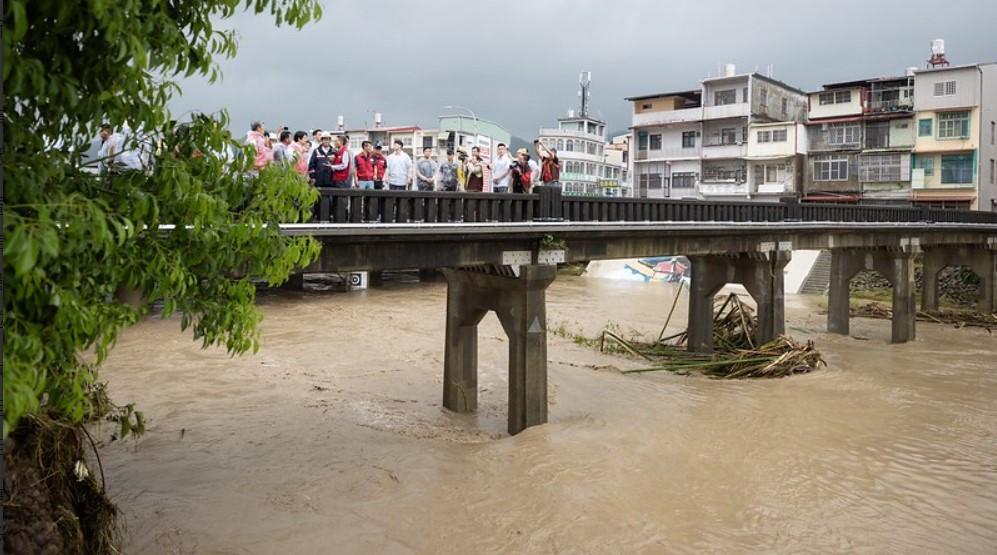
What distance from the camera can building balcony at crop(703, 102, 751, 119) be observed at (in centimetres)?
4920

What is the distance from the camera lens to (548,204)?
522 inches

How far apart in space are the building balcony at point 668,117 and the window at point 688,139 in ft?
3.29

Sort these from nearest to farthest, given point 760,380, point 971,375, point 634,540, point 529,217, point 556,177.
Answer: point 634,540 < point 529,217 < point 556,177 < point 760,380 < point 971,375

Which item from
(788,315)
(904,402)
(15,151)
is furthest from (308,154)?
(788,315)

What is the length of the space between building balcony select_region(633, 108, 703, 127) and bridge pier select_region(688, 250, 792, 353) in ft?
110

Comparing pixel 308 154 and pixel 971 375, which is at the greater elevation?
pixel 308 154

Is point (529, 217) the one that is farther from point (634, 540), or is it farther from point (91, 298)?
point (91, 298)

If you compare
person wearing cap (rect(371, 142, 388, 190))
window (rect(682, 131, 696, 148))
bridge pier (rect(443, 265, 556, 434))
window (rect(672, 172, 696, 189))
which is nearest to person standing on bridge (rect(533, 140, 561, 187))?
bridge pier (rect(443, 265, 556, 434))

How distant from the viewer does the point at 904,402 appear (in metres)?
16.6

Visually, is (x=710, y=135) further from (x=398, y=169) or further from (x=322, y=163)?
(x=322, y=163)

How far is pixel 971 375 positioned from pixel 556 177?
13.5 m

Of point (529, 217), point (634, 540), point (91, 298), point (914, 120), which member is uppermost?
point (914, 120)

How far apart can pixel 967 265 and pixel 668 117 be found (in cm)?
2583

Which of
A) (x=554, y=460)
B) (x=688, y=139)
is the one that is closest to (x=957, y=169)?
(x=688, y=139)
